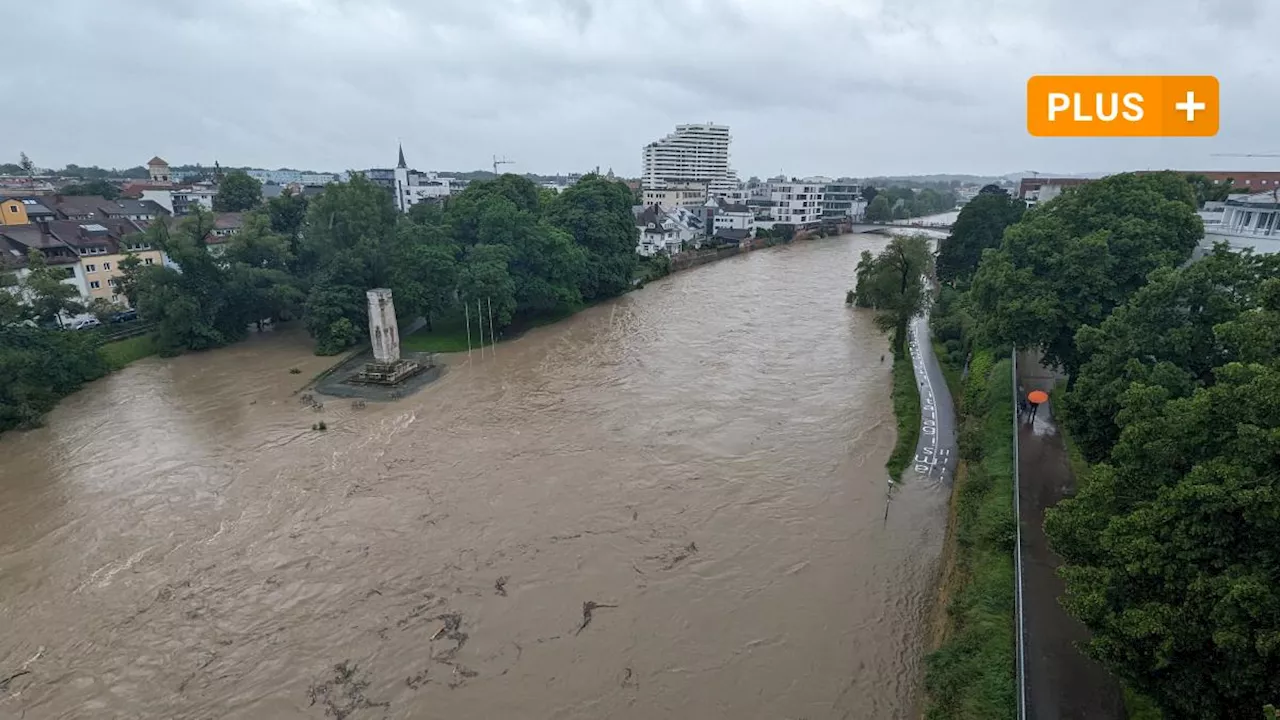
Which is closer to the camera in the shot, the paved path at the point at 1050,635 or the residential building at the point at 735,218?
the paved path at the point at 1050,635

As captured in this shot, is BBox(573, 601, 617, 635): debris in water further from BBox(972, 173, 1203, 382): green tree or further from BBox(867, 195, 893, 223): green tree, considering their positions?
BBox(867, 195, 893, 223): green tree

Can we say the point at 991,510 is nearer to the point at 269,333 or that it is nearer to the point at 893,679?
the point at 893,679

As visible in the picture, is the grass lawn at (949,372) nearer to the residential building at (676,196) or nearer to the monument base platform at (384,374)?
the monument base platform at (384,374)

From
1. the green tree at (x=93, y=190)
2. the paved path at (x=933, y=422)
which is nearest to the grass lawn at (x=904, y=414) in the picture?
the paved path at (x=933, y=422)

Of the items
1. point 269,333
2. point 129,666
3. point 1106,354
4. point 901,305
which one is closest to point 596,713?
point 129,666

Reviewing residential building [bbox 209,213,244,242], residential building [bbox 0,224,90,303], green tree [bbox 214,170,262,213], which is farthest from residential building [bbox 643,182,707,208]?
residential building [bbox 0,224,90,303]

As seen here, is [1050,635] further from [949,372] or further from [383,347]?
[383,347]
